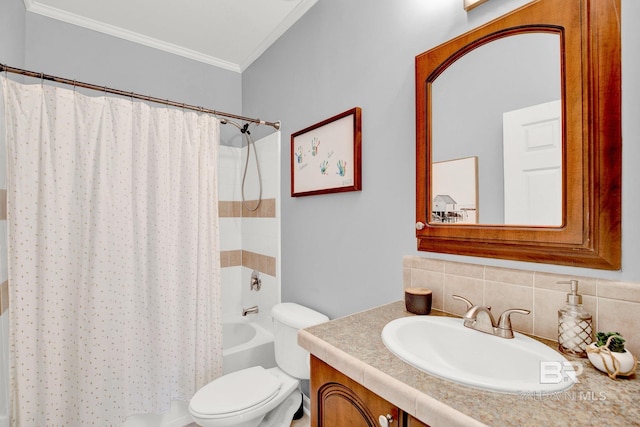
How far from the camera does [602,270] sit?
2.64 feet

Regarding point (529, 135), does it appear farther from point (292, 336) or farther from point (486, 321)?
point (292, 336)

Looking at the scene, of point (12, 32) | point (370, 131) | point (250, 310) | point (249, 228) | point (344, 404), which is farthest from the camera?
point (249, 228)

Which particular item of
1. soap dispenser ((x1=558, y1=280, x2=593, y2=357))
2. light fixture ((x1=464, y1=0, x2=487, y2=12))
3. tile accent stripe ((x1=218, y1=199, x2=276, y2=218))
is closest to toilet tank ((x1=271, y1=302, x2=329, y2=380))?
tile accent stripe ((x1=218, y1=199, x2=276, y2=218))

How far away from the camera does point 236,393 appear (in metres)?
1.48

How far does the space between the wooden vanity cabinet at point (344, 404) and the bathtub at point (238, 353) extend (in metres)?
1.13

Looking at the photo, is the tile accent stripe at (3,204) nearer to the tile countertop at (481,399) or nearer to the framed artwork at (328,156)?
the framed artwork at (328,156)

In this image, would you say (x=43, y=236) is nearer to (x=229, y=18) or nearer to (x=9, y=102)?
(x=9, y=102)

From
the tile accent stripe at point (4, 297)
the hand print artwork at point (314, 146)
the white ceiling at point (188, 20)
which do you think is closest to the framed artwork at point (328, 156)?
the hand print artwork at point (314, 146)

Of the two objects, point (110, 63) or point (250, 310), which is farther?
point (250, 310)


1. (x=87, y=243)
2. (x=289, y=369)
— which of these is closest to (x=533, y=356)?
(x=289, y=369)

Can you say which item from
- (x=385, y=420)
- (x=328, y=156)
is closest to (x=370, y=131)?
(x=328, y=156)

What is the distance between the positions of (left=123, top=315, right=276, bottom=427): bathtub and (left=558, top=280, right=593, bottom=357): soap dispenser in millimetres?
1714

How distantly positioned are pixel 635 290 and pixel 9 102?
93.4 inches

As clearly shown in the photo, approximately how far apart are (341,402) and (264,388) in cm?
82
